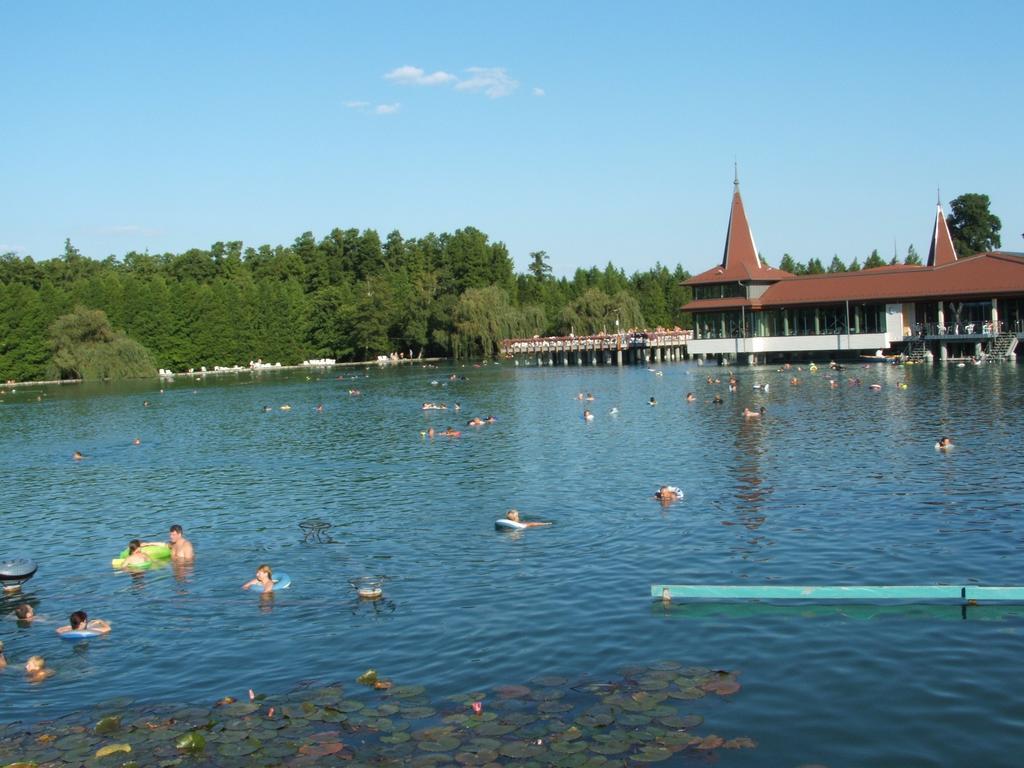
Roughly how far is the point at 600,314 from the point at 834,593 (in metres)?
107

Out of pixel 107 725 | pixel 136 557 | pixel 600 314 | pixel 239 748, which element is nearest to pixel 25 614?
pixel 136 557

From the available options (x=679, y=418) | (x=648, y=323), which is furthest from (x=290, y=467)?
(x=648, y=323)

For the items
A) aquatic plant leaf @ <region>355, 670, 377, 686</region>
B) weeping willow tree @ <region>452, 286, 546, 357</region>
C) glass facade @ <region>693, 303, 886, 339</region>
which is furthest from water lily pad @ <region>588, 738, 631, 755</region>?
weeping willow tree @ <region>452, 286, 546, 357</region>

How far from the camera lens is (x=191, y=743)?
1253 centimetres

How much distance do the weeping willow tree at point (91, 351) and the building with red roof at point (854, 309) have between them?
197 ft

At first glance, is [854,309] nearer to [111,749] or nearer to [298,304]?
[111,749]

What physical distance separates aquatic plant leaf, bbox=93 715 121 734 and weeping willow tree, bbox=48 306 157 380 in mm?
98879

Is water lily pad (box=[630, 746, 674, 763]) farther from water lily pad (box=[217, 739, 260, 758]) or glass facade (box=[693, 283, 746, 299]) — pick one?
glass facade (box=[693, 283, 746, 299])

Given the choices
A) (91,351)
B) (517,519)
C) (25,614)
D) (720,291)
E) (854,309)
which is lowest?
(25,614)

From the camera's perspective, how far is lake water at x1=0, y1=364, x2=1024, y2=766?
45.6 ft

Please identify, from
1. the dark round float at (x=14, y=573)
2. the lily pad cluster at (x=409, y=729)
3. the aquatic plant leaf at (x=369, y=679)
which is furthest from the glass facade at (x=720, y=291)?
the aquatic plant leaf at (x=369, y=679)

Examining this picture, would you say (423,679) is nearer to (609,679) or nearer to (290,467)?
(609,679)

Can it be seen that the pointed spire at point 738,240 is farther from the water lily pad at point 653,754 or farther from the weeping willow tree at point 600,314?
the water lily pad at point 653,754

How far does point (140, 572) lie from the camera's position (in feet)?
72.5
